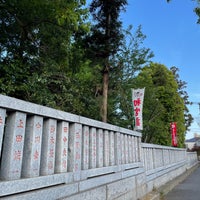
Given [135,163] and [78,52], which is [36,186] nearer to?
[135,163]

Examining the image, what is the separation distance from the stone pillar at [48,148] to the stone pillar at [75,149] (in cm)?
37

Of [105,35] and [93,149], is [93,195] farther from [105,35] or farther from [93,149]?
[105,35]

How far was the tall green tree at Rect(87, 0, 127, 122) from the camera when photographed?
8234 millimetres

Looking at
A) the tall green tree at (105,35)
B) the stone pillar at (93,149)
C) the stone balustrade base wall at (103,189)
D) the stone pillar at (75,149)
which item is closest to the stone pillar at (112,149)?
the stone balustrade base wall at (103,189)

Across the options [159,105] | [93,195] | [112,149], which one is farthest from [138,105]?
[159,105]

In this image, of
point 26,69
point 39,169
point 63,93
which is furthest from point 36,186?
point 63,93

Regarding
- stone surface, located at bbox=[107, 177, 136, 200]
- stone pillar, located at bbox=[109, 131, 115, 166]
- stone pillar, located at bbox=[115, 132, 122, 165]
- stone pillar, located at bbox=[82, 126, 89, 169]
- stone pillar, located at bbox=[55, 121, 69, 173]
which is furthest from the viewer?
stone pillar, located at bbox=[115, 132, 122, 165]

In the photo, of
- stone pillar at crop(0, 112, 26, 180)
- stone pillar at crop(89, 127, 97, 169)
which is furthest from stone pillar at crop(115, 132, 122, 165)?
stone pillar at crop(0, 112, 26, 180)

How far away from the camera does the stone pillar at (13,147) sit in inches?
77.2

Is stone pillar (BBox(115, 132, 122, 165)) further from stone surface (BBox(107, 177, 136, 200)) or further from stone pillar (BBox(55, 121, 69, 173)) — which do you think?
stone pillar (BBox(55, 121, 69, 173))

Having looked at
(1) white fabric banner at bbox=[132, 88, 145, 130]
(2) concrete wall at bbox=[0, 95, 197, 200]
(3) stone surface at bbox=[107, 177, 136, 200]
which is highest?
(1) white fabric banner at bbox=[132, 88, 145, 130]

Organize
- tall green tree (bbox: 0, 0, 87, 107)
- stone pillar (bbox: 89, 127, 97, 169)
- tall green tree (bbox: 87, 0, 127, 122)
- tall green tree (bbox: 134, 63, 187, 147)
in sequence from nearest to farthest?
stone pillar (bbox: 89, 127, 97, 169), tall green tree (bbox: 0, 0, 87, 107), tall green tree (bbox: 87, 0, 127, 122), tall green tree (bbox: 134, 63, 187, 147)

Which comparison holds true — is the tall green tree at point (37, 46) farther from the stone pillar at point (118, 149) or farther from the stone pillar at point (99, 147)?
the stone pillar at point (99, 147)

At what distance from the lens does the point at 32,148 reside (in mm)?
2234
